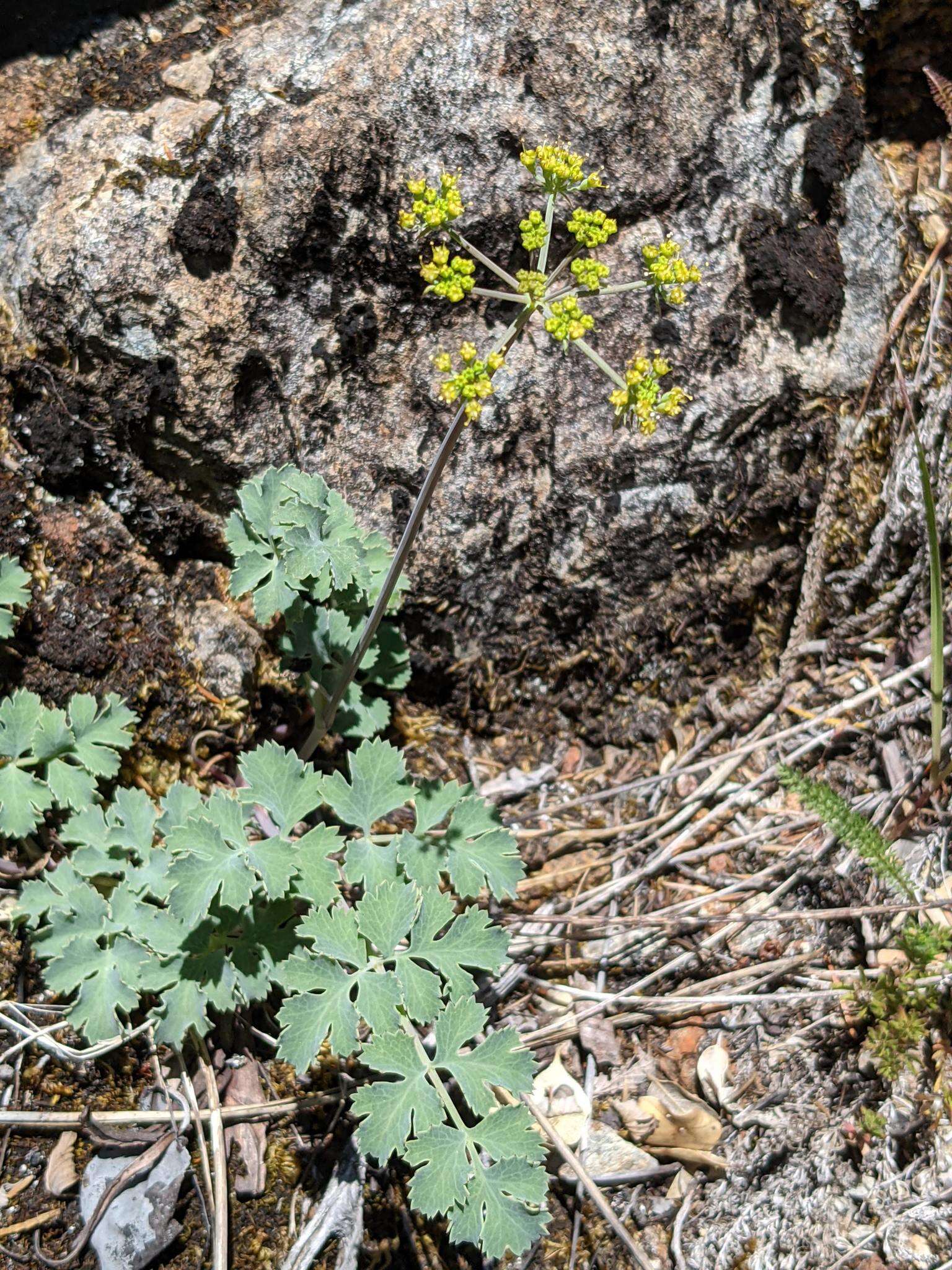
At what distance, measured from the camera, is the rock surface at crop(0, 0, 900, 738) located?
2.94 metres

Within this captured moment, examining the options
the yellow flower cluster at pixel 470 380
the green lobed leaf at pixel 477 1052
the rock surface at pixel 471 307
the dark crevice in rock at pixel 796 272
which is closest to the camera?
the yellow flower cluster at pixel 470 380

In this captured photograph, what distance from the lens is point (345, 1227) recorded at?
2623mm

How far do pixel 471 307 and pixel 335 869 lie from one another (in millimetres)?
1852

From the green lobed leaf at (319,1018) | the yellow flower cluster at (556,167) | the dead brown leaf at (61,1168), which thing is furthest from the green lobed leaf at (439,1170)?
the yellow flower cluster at (556,167)

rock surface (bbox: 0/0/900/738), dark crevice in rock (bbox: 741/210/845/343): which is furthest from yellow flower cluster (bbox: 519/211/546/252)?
dark crevice in rock (bbox: 741/210/845/343)

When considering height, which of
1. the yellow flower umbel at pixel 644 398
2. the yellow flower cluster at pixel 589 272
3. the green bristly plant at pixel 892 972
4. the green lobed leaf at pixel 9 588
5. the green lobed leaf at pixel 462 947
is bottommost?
the green bristly plant at pixel 892 972

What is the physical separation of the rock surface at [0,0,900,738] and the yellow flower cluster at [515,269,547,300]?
3.33 feet

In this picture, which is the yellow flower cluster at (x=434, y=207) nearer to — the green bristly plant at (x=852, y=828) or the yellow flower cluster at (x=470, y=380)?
the yellow flower cluster at (x=470, y=380)

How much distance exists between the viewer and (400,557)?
248cm

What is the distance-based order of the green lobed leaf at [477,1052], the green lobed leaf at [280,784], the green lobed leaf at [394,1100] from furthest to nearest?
1. the green lobed leaf at [280,784]
2. the green lobed leaf at [477,1052]
3. the green lobed leaf at [394,1100]

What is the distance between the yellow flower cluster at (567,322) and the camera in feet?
7.13

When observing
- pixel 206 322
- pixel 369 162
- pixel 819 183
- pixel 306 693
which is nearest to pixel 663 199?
pixel 819 183

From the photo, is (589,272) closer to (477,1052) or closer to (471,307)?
(471,307)

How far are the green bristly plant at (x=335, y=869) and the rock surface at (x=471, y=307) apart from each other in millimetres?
269
